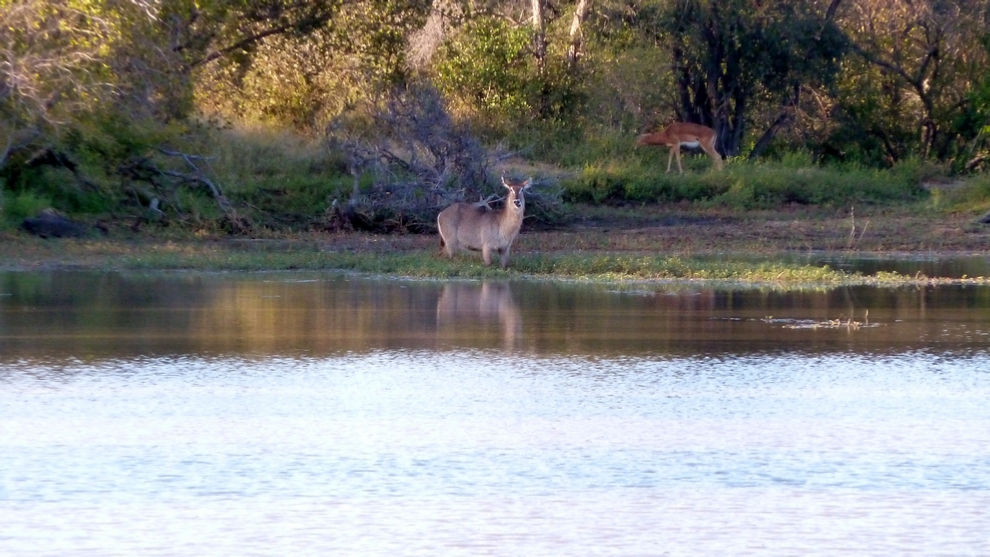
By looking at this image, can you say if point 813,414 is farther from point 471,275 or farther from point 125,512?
point 471,275

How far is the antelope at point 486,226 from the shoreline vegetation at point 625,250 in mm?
238

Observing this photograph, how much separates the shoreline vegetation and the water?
2478 millimetres

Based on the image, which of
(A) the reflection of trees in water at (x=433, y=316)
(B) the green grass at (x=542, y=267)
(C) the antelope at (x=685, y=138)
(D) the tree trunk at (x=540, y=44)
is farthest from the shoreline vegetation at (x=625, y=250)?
(D) the tree trunk at (x=540, y=44)

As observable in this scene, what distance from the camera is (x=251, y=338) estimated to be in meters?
10.7

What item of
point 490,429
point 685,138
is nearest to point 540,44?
point 685,138

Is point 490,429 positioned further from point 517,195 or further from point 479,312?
point 517,195

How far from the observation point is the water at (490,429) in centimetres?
580

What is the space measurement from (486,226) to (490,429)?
884 cm

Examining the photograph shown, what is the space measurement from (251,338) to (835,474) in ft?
18.0

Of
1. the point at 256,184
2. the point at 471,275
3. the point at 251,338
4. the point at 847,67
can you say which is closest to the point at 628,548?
the point at 251,338

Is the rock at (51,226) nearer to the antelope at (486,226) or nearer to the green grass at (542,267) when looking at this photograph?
the green grass at (542,267)

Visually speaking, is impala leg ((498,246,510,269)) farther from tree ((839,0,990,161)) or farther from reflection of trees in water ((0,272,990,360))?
tree ((839,0,990,161))

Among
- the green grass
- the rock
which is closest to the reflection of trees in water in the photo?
the green grass

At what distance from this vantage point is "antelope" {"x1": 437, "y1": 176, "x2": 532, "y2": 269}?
A: 16.2m
